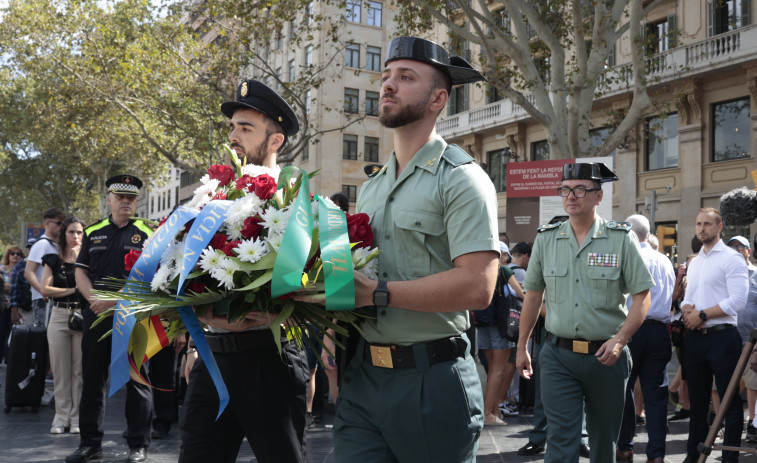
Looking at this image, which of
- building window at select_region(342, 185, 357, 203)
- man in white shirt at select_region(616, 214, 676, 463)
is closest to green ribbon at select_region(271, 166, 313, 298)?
man in white shirt at select_region(616, 214, 676, 463)

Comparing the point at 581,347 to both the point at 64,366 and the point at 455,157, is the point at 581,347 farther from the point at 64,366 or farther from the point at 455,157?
the point at 64,366

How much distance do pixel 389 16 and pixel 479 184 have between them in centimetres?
4601

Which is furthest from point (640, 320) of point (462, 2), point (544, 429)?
point (462, 2)

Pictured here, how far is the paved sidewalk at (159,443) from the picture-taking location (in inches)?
267

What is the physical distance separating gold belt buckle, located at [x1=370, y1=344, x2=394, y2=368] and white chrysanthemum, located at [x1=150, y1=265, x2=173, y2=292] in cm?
76

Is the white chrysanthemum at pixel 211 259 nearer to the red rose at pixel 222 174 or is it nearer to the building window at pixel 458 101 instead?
the red rose at pixel 222 174

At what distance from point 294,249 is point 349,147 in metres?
43.9

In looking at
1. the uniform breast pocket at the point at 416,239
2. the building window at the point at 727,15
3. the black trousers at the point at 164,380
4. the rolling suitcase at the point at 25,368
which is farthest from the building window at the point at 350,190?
the uniform breast pocket at the point at 416,239

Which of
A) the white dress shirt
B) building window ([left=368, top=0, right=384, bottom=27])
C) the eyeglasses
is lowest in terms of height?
the white dress shirt

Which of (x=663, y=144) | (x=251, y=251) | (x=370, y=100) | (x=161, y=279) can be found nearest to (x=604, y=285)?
(x=251, y=251)

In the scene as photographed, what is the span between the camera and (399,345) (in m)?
2.78

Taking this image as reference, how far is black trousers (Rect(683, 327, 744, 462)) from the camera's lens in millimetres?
6348

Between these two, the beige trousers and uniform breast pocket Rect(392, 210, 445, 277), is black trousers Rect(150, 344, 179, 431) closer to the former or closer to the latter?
the beige trousers

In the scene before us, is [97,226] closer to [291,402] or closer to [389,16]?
[291,402]
